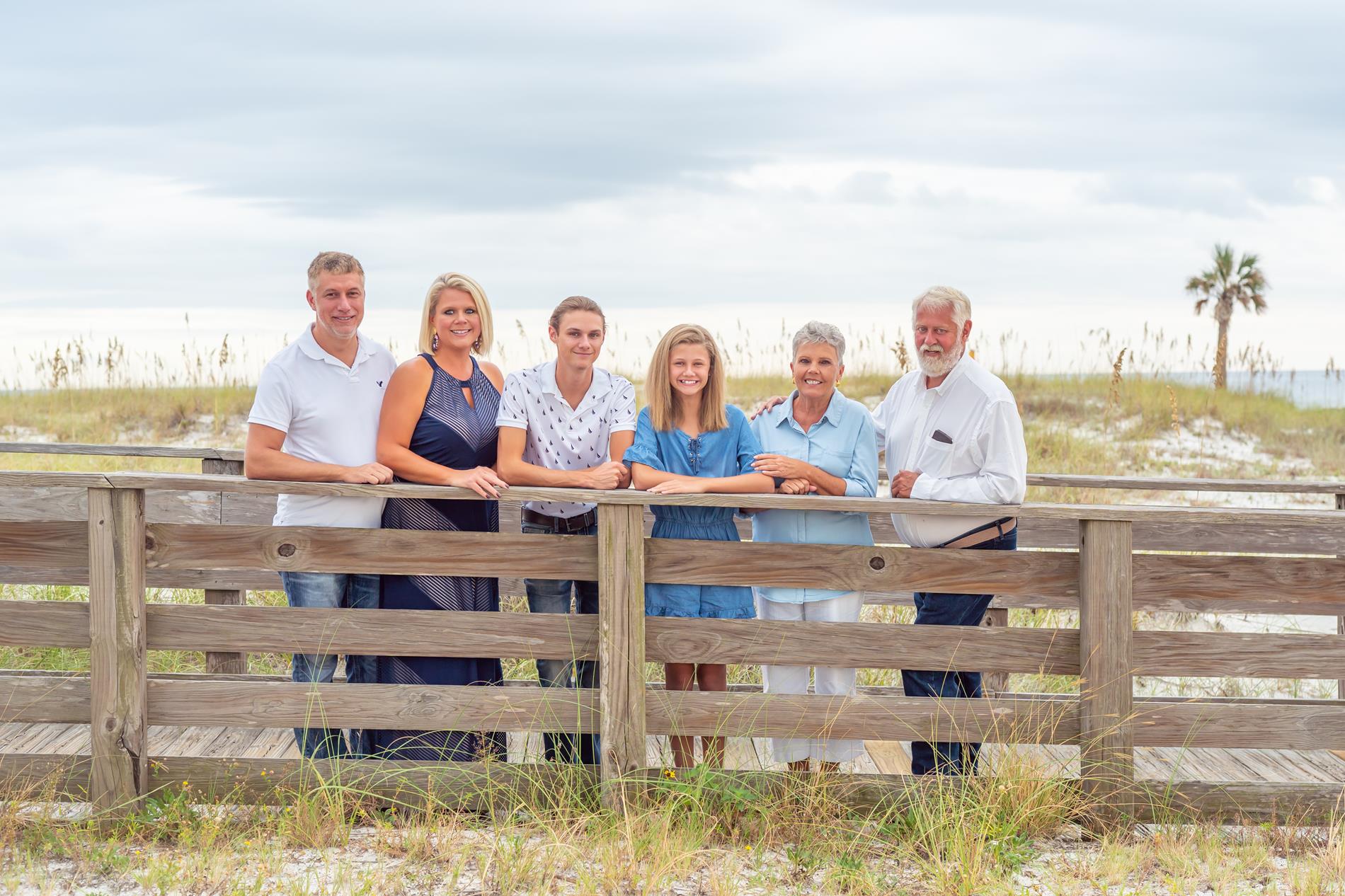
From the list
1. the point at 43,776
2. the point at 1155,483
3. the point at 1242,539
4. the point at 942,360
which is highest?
the point at 942,360

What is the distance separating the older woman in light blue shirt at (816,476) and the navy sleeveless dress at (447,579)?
3.58 feet

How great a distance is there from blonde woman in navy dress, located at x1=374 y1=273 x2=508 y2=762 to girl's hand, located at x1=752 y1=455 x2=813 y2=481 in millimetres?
966

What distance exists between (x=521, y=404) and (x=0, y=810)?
2.50 metres

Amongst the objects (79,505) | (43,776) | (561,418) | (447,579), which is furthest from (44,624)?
(79,505)

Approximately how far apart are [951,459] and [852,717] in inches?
41.9

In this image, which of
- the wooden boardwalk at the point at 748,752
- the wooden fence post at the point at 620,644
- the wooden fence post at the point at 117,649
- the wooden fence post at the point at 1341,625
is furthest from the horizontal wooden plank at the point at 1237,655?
the wooden fence post at the point at 117,649

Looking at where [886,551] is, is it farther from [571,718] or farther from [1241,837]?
[1241,837]

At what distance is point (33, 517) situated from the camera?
21.9 ft

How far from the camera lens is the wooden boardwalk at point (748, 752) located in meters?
5.44

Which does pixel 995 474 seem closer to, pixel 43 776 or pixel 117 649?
pixel 117 649

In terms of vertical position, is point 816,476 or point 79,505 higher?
point 816,476

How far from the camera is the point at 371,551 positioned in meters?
4.42

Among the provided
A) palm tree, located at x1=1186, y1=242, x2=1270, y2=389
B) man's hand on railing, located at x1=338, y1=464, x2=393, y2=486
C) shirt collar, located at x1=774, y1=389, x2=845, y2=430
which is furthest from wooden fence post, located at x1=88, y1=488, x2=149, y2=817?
palm tree, located at x1=1186, y1=242, x2=1270, y2=389

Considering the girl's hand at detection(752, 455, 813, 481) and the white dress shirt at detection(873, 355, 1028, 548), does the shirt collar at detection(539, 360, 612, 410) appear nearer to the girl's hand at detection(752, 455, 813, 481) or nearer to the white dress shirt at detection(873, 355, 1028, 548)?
the girl's hand at detection(752, 455, 813, 481)
